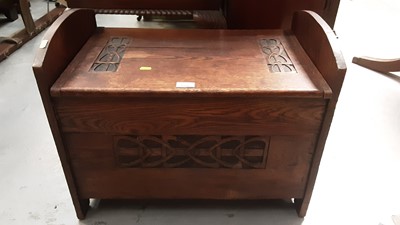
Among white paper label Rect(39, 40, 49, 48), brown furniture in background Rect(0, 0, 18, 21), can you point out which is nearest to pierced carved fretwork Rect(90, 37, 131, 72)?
white paper label Rect(39, 40, 49, 48)

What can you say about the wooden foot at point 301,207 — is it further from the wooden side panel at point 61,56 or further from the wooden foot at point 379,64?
the wooden foot at point 379,64

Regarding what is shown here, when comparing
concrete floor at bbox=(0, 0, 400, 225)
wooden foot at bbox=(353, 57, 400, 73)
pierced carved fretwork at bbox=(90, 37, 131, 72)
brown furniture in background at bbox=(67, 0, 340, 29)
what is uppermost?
pierced carved fretwork at bbox=(90, 37, 131, 72)

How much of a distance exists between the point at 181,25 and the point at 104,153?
6.43ft

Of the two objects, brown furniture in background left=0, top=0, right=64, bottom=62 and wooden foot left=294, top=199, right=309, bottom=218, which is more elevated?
brown furniture in background left=0, top=0, right=64, bottom=62

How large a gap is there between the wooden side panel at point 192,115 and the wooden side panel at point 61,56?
1.7 inches

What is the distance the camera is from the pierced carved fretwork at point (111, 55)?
1.01 meters

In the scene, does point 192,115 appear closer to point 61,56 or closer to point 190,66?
point 190,66

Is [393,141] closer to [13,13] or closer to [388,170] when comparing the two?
[388,170]

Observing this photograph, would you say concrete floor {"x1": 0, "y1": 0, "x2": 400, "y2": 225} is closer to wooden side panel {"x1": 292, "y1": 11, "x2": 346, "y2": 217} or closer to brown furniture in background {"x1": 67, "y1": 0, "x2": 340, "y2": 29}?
wooden side panel {"x1": 292, "y1": 11, "x2": 346, "y2": 217}

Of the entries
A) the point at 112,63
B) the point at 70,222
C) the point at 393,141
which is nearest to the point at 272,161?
the point at 112,63

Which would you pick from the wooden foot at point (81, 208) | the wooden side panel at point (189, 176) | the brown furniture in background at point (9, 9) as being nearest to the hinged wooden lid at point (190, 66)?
the wooden side panel at point (189, 176)

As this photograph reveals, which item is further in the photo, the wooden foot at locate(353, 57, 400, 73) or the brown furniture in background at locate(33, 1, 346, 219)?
the wooden foot at locate(353, 57, 400, 73)

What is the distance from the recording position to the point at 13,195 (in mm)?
1257

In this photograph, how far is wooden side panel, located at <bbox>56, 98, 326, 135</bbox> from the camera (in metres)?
0.91
